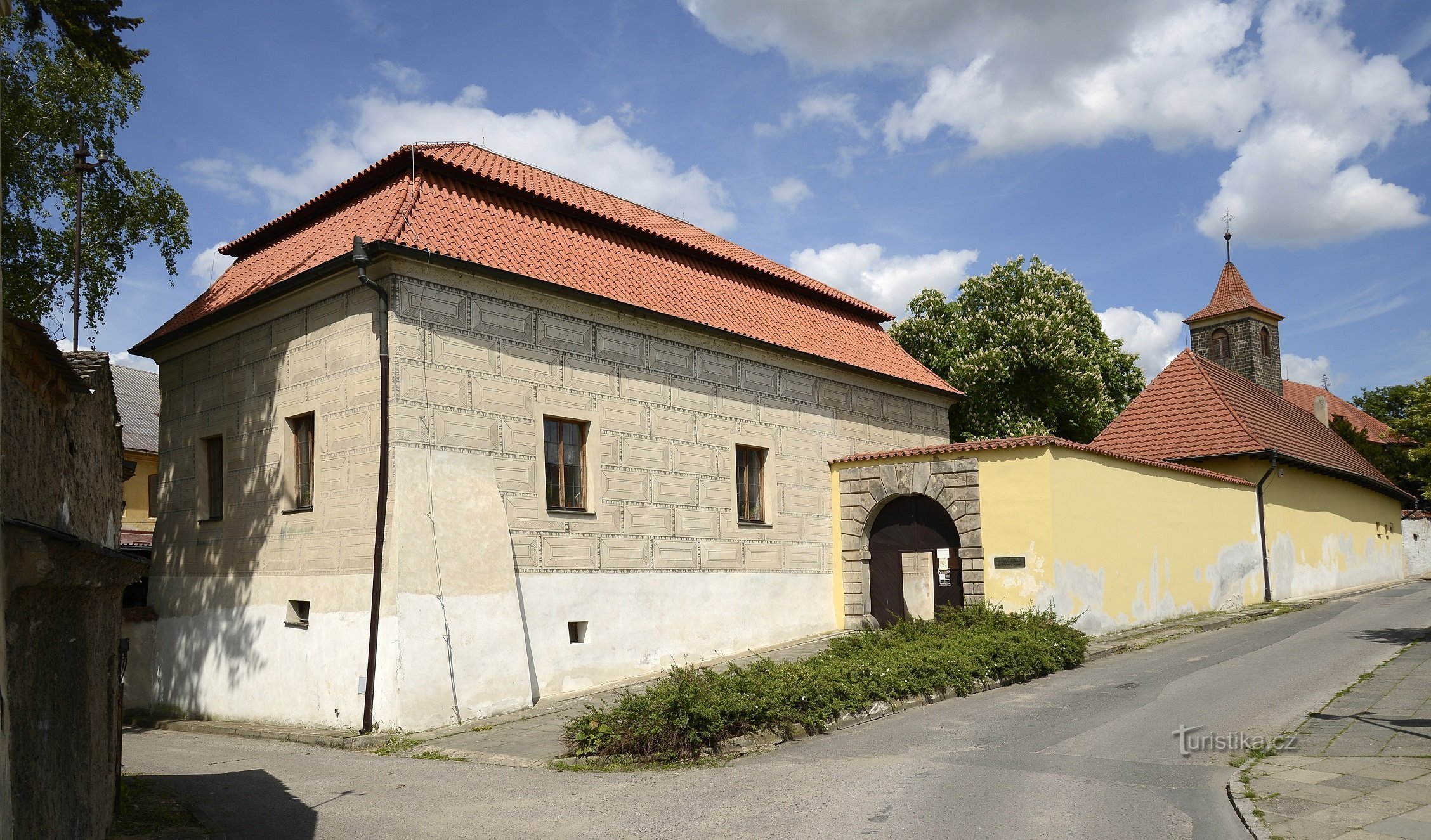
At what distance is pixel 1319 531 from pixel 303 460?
27270mm

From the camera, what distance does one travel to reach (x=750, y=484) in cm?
2027

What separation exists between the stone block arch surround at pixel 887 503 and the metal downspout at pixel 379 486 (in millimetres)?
10327

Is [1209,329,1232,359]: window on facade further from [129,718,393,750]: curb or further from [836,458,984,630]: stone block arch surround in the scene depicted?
[129,718,393,750]: curb

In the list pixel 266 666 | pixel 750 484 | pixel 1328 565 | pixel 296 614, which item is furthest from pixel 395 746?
pixel 1328 565

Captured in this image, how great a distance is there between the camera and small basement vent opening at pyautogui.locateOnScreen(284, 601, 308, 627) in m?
15.5

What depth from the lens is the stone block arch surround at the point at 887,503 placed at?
1952cm

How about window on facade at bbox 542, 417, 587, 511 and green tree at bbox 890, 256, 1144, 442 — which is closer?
window on facade at bbox 542, 417, 587, 511

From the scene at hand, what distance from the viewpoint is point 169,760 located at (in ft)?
41.8

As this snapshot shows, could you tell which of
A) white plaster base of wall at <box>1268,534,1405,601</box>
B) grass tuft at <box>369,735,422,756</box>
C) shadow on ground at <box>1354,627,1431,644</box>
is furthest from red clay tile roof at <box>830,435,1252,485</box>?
grass tuft at <box>369,735,422,756</box>

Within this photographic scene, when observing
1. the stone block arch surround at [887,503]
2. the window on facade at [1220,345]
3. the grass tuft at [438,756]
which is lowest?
the grass tuft at [438,756]

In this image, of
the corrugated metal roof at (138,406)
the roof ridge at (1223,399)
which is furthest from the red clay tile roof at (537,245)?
the corrugated metal roof at (138,406)

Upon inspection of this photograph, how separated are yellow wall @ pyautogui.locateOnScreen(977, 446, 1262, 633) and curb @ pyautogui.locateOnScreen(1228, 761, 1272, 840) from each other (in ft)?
32.1

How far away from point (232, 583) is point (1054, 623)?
13.2m

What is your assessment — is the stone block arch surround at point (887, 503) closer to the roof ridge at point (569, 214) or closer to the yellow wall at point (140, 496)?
the roof ridge at point (569, 214)
